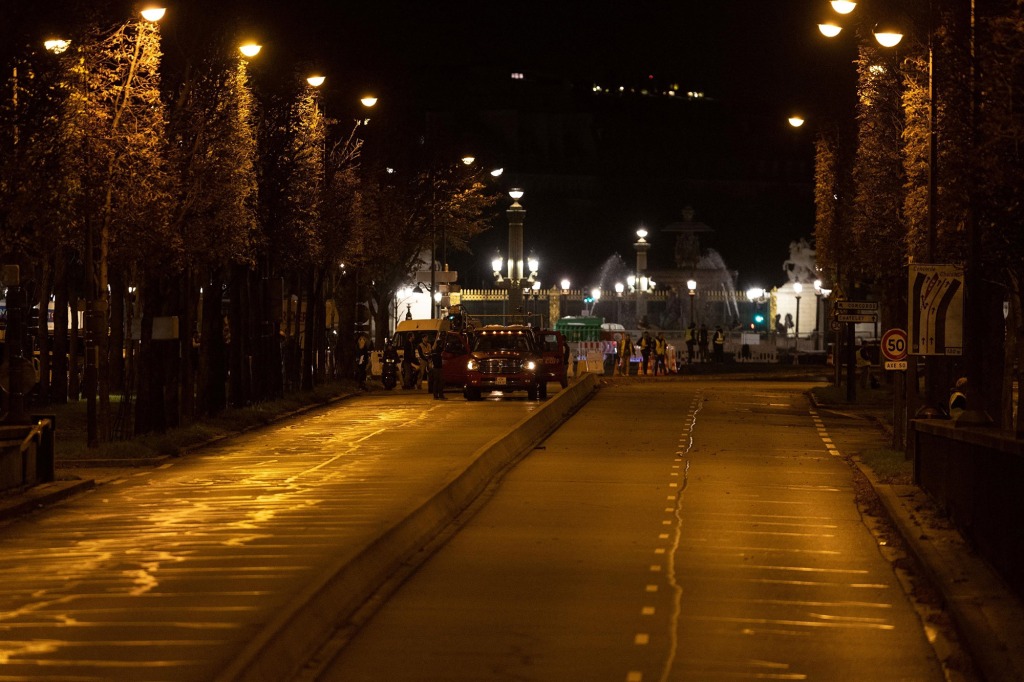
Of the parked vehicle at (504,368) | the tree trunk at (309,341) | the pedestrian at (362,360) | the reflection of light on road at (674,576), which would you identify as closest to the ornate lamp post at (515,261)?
the pedestrian at (362,360)

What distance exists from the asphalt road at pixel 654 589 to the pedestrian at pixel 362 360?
25116mm

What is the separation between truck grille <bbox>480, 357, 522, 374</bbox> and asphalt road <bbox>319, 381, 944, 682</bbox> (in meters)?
15.5

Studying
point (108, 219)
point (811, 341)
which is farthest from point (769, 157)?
point (108, 219)

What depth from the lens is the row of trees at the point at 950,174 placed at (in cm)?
1719

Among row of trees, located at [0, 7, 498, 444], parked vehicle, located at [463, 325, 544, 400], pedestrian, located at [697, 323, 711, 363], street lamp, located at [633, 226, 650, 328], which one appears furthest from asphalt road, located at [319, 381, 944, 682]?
street lamp, located at [633, 226, 650, 328]

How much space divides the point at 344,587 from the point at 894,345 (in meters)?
17.0

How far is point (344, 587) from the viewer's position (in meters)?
12.9

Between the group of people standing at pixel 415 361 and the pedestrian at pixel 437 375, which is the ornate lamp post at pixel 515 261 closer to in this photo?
the group of people standing at pixel 415 361

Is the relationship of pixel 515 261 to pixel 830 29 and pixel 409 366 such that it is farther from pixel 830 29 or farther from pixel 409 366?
pixel 830 29

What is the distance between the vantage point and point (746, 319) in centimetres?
10175

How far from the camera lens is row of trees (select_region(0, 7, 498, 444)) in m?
22.5

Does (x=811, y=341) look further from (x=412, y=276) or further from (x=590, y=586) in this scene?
(x=590, y=586)

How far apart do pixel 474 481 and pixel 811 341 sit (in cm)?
5951

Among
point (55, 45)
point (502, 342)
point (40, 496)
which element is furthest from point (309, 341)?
point (40, 496)
